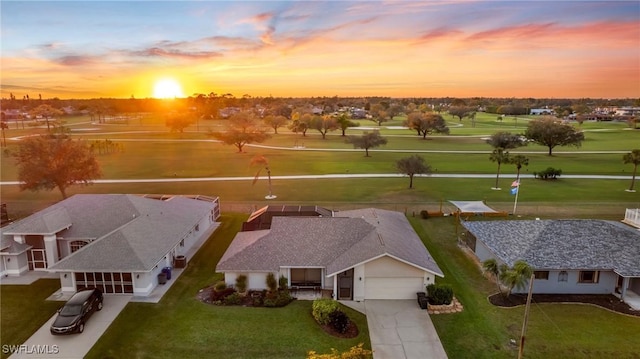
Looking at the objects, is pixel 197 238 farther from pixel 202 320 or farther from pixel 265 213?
pixel 202 320

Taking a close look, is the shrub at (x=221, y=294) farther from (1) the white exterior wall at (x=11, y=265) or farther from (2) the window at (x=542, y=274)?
(2) the window at (x=542, y=274)

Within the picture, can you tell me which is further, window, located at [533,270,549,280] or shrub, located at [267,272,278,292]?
window, located at [533,270,549,280]

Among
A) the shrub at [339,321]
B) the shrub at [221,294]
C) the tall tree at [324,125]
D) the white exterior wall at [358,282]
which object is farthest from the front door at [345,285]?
the tall tree at [324,125]

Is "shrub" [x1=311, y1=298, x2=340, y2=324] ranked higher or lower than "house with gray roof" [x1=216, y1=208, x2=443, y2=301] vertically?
lower

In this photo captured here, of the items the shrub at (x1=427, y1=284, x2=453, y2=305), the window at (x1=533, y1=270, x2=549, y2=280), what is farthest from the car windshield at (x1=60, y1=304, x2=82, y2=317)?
the window at (x1=533, y1=270, x2=549, y2=280)

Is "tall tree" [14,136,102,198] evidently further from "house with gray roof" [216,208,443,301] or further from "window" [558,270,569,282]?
"window" [558,270,569,282]

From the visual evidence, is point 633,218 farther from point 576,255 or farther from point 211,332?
point 211,332

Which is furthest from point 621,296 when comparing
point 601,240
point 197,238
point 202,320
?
point 197,238
